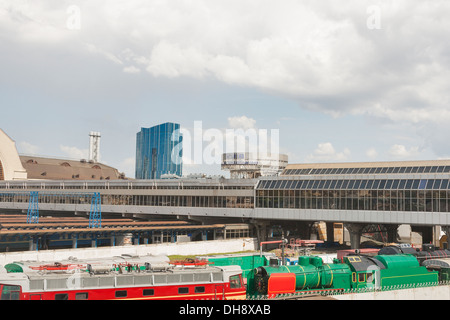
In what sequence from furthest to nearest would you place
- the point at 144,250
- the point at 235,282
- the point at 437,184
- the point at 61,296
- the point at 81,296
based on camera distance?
the point at 437,184
the point at 144,250
the point at 235,282
the point at 81,296
the point at 61,296

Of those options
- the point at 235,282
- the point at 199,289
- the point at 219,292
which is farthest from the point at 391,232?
the point at 199,289

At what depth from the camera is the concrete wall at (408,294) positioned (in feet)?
109

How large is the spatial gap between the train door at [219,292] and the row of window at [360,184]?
44498 millimetres

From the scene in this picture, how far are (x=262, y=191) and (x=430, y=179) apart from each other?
90.5 feet

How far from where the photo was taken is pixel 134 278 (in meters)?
24.9

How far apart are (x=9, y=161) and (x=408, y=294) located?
136 metres

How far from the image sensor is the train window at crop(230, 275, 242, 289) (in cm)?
2722

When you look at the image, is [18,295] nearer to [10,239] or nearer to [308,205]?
[10,239]

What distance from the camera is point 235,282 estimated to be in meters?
27.4

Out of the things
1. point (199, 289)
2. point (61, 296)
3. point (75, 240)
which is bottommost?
point (75, 240)

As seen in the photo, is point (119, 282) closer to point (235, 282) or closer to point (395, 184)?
point (235, 282)

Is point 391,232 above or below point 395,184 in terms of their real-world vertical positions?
below

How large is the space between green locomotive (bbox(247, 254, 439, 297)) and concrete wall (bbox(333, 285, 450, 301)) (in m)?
0.61

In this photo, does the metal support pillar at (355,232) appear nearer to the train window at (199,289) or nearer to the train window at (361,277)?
the train window at (361,277)
